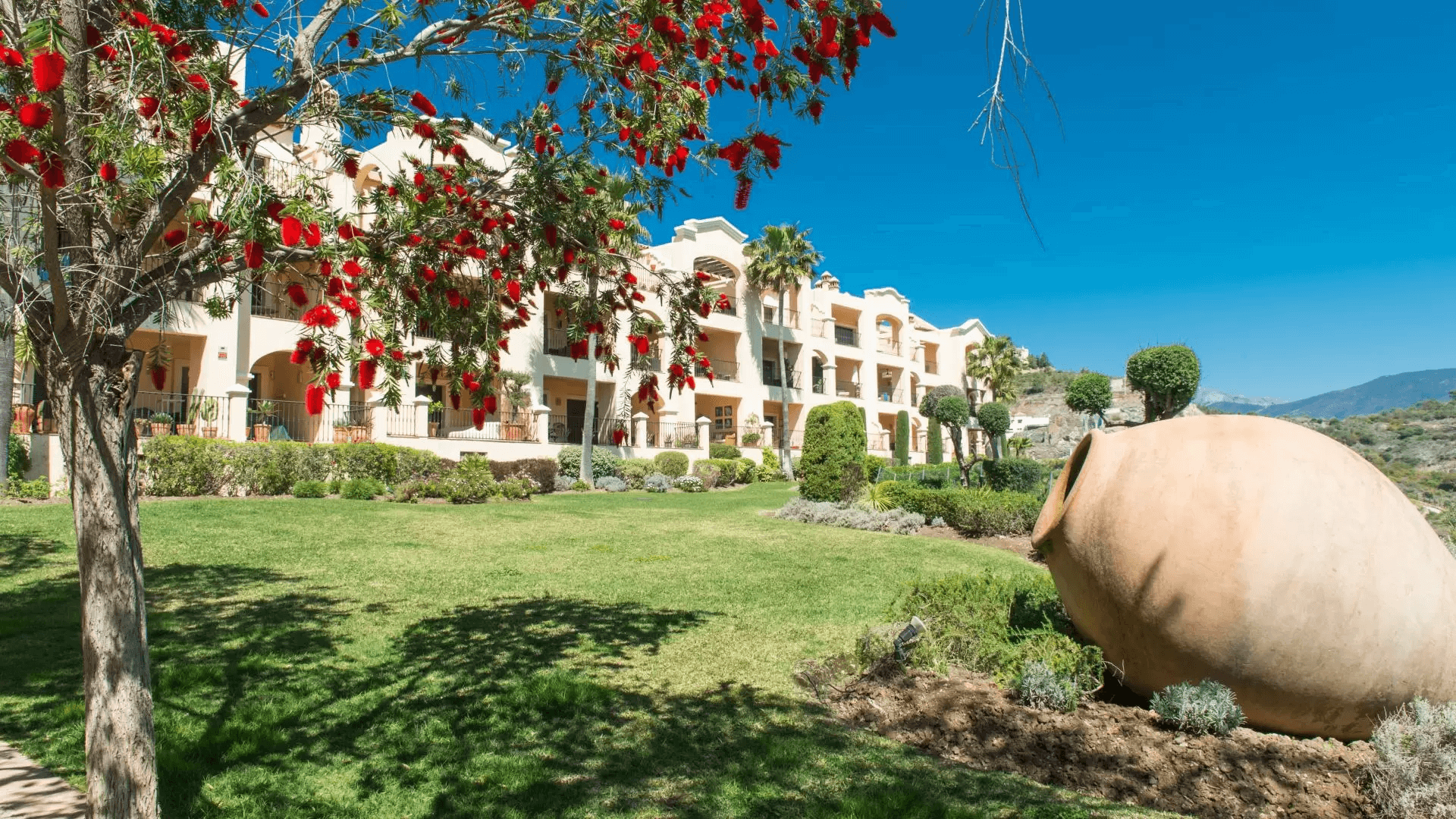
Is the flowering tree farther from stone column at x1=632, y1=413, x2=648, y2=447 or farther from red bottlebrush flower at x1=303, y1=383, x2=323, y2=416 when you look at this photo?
stone column at x1=632, y1=413, x2=648, y2=447

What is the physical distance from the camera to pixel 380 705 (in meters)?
5.33

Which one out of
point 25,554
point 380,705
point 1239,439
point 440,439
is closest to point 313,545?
point 25,554

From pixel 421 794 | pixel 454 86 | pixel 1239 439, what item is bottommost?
pixel 421 794

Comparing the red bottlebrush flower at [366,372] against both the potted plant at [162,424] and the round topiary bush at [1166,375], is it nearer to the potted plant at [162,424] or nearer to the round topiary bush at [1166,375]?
the potted plant at [162,424]

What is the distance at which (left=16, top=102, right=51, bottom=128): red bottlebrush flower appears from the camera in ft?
9.35

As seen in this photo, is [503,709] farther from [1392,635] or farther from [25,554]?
[25,554]

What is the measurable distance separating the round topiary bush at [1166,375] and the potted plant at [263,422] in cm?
2112

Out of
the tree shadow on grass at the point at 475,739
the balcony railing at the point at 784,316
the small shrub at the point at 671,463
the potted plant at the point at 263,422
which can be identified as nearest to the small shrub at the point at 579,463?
the small shrub at the point at 671,463

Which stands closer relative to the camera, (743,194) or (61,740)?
(61,740)

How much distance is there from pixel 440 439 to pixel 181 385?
6.92 metres

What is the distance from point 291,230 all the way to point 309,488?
15649mm

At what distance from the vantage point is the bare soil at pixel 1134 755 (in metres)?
4.14

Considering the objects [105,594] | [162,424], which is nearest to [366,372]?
[105,594]

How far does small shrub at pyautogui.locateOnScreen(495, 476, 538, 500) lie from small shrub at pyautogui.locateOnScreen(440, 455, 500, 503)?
170 millimetres
